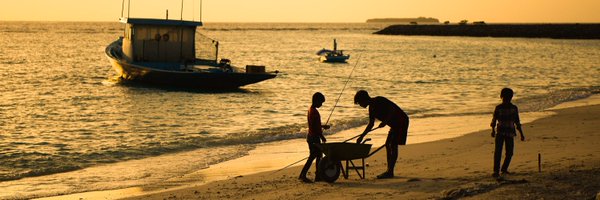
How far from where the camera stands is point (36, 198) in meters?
12.9

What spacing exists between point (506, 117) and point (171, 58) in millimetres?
27980

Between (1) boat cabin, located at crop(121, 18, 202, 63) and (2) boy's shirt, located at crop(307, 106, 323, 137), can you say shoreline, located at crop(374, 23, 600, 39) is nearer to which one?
(1) boat cabin, located at crop(121, 18, 202, 63)

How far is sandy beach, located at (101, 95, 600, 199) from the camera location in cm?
1057

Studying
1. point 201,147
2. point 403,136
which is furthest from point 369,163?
point 201,147

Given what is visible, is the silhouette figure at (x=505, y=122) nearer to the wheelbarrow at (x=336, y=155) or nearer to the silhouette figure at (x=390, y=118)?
the silhouette figure at (x=390, y=118)

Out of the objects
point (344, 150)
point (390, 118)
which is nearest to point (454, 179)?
point (390, 118)

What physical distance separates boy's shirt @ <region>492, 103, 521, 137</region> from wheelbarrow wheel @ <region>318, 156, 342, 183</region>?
7.51 feet

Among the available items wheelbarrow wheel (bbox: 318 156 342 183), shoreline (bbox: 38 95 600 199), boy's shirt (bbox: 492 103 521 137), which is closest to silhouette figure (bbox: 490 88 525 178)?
boy's shirt (bbox: 492 103 521 137)

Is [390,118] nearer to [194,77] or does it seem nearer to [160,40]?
[194,77]

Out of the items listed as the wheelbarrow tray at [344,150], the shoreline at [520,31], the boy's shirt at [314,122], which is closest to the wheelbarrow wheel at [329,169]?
the wheelbarrow tray at [344,150]

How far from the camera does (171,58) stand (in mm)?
38156

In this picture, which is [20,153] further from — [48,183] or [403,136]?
[403,136]

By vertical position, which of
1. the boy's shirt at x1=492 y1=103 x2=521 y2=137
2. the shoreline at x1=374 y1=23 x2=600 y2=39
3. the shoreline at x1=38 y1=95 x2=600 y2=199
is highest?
the boy's shirt at x1=492 y1=103 x2=521 y2=137

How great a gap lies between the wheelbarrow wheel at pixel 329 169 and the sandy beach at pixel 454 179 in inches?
4.8
